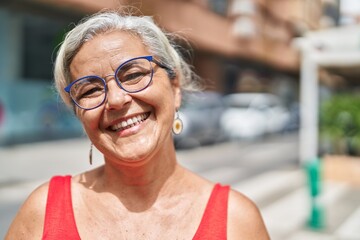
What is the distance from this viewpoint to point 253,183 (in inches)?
355

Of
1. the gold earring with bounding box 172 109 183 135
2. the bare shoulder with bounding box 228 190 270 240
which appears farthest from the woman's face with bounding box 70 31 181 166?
the bare shoulder with bounding box 228 190 270 240

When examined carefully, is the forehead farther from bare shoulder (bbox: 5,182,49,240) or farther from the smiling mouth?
bare shoulder (bbox: 5,182,49,240)

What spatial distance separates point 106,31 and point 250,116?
17206 millimetres

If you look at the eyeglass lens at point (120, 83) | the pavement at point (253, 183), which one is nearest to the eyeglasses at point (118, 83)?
the eyeglass lens at point (120, 83)

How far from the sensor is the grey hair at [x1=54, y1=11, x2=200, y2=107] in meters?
1.52

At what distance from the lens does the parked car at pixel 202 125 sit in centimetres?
1403

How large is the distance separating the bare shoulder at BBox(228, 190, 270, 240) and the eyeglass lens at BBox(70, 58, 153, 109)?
0.52 meters

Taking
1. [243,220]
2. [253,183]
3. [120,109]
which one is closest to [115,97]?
[120,109]

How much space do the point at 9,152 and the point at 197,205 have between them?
39.4 ft

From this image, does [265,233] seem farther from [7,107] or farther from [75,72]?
[7,107]

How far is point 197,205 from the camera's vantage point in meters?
1.62

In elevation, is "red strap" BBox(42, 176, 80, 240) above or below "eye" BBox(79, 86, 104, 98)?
below

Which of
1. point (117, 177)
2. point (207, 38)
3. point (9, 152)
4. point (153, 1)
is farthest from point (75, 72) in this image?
point (207, 38)

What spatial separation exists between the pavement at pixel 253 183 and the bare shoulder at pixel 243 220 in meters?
4.19
